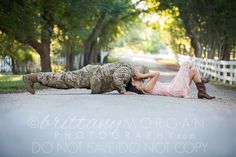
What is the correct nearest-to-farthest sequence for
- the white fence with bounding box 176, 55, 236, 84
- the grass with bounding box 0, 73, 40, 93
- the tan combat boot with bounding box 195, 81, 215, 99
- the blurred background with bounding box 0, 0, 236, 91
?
the tan combat boot with bounding box 195, 81, 215, 99 < the grass with bounding box 0, 73, 40, 93 < the blurred background with bounding box 0, 0, 236, 91 < the white fence with bounding box 176, 55, 236, 84

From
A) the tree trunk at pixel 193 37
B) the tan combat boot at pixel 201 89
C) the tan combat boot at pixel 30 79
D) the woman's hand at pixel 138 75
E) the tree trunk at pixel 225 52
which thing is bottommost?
the tan combat boot at pixel 201 89

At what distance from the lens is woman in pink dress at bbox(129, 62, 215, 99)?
812cm

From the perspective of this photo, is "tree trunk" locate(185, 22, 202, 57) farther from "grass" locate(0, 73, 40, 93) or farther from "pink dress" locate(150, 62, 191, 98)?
"pink dress" locate(150, 62, 191, 98)

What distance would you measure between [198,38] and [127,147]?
26405 mm

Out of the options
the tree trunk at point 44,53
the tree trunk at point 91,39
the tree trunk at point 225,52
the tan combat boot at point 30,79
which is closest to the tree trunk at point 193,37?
the tree trunk at point 91,39

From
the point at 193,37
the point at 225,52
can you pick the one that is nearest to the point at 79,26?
the point at 225,52

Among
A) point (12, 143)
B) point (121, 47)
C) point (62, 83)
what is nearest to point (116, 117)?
point (12, 143)

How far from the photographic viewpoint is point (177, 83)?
8.32 meters

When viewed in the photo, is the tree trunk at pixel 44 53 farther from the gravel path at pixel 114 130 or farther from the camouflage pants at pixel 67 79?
the gravel path at pixel 114 130

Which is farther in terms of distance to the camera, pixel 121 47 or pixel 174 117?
pixel 121 47

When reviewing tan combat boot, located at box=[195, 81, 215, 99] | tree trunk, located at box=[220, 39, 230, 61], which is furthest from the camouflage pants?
tree trunk, located at box=[220, 39, 230, 61]

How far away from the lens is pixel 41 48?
17969mm

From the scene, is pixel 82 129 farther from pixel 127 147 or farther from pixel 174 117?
pixel 174 117

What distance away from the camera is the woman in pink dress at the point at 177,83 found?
8.12 m
